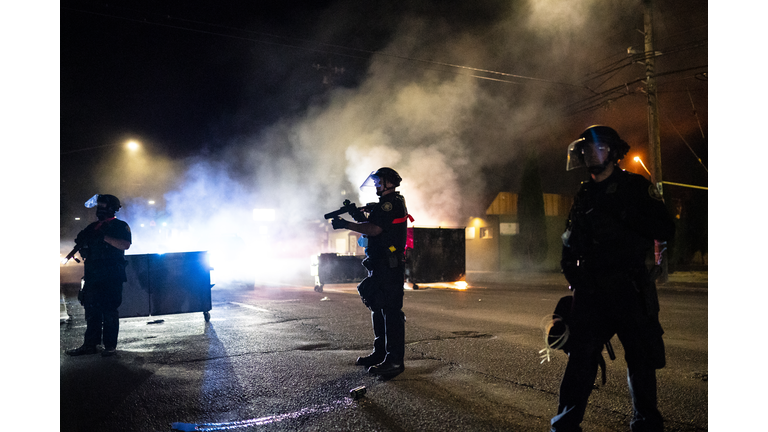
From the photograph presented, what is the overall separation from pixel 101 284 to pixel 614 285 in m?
4.83

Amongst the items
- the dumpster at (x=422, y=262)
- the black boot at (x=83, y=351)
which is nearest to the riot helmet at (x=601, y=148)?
the black boot at (x=83, y=351)

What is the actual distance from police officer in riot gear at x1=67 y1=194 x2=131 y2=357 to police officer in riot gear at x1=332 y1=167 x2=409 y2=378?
260 centimetres

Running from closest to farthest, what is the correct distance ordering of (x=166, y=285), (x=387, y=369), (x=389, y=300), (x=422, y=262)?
(x=387, y=369) < (x=389, y=300) < (x=166, y=285) < (x=422, y=262)

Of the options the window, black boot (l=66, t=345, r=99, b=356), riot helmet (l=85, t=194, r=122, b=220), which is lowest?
black boot (l=66, t=345, r=99, b=356)

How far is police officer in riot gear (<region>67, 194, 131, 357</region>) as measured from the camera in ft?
15.8

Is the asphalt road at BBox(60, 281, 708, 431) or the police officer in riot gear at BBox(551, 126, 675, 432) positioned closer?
the police officer in riot gear at BBox(551, 126, 675, 432)

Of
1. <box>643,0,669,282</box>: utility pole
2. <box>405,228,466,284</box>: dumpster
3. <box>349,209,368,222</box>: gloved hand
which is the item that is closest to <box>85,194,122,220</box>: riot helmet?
<box>349,209,368,222</box>: gloved hand

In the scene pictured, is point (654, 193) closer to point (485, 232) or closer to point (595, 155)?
point (595, 155)

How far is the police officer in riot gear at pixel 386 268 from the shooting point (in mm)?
3844

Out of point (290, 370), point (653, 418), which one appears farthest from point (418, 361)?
point (653, 418)

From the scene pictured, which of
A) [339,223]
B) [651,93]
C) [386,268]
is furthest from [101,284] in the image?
[651,93]

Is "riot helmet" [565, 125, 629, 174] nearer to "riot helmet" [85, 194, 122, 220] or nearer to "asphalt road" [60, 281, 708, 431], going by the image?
"asphalt road" [60, 281, 708, 431]

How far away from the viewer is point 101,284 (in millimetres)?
4840

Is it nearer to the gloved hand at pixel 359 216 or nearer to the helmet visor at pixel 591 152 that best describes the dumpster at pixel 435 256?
the gloved hand at pixel 359 216
